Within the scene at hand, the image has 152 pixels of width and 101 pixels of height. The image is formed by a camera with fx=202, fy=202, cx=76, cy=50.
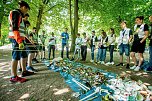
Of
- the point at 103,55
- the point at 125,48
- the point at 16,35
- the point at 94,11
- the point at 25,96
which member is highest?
the point at 94,11

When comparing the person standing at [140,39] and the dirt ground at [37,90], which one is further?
the person standing at [140,39]

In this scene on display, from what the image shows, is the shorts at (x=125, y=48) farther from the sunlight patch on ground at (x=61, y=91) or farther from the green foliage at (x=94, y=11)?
the green foliage at (x=94, y=11)

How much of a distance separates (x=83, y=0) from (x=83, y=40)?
944 centimetres

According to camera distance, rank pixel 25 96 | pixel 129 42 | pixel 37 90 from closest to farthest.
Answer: pixel 25 96
pixel 37 90
pixel 129 42

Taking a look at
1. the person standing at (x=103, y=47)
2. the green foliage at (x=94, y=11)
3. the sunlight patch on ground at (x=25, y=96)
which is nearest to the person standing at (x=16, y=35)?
the sunlight patch on ground at (x=25, y=96)

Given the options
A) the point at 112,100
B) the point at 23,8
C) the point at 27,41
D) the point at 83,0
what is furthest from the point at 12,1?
the point at 112,100

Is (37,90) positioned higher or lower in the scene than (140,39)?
lower

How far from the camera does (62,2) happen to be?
26.1 metres

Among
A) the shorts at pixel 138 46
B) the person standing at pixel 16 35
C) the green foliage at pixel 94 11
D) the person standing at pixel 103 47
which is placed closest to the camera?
the person standing at pixel 16 35

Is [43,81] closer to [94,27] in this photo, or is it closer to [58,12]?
[58,12]

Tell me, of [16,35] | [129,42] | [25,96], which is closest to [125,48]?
[129,42]

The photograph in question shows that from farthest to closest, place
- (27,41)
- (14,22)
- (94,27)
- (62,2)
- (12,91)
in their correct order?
1. (94,27)
2. (62,2)
3. (27,41)
4. (14,22)
5. (12,91)

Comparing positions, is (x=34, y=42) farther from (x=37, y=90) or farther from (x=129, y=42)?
(x=37, y=90)

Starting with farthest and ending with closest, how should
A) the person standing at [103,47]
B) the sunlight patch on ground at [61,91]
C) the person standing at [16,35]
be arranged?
the person standing at [103,47], the person standing at [16,35], the sunlight patch on ground at [61,91]
